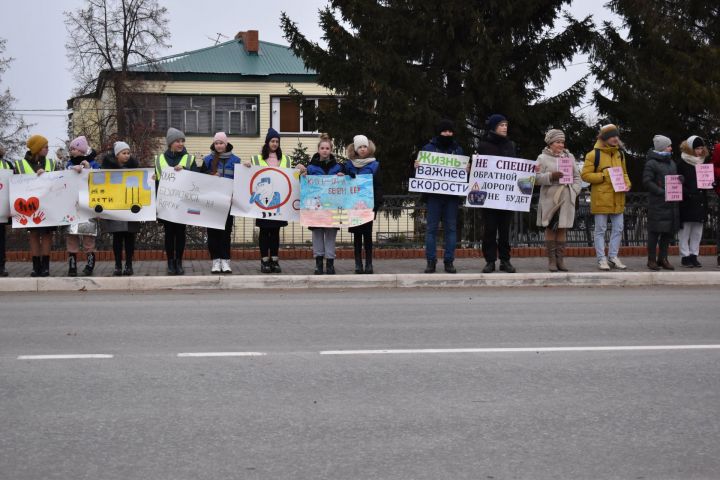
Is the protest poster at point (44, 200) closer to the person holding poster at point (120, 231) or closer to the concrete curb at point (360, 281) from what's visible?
the person holding poster at point (120, 231)

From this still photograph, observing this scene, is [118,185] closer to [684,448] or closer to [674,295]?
[674,295]

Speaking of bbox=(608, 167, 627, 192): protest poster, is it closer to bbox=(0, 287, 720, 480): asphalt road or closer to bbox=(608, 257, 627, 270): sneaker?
bbox=(608, 257, 627, 270): sneaker

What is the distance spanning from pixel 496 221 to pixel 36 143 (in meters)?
6.89

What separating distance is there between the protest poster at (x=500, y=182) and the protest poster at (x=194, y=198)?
3721 mm

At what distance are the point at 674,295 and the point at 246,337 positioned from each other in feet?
20.6

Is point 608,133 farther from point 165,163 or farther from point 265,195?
point 165,163

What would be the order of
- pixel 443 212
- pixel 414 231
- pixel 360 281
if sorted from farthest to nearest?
pixel 414 231 → pixel 443 212 → pixel 360 281

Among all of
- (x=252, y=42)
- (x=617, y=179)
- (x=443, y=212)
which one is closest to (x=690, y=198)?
(x=617, y=179)

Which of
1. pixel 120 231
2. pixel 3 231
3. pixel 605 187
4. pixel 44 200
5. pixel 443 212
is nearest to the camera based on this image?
pixel 120 231

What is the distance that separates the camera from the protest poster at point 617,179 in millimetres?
15141

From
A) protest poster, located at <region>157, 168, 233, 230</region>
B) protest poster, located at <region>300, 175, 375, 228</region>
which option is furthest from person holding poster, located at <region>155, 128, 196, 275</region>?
protest poster, located at <region>300, 175, 375, 228</region>

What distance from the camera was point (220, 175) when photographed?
15.4 metres

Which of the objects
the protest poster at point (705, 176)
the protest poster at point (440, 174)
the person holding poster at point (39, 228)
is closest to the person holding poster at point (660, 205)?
the protest poster at point (705, 176)

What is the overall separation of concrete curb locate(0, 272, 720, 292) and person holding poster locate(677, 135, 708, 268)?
1190mm
